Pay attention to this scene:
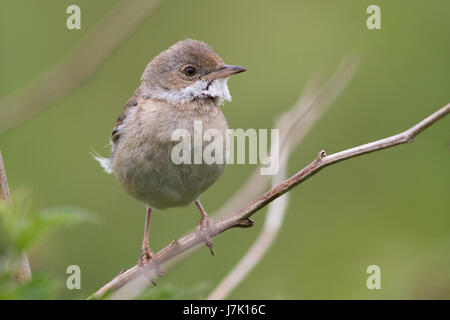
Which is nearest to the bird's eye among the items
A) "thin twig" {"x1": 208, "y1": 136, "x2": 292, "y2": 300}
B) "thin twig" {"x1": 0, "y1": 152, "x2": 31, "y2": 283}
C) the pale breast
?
the pale breast

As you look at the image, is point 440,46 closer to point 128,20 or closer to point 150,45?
point 150,45

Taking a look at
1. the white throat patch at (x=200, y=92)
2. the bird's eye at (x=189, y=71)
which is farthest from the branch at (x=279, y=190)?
the bird's eye at (x=189, y=71)

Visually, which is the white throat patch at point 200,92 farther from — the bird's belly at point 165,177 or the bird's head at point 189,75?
the bird's belly at point 165,177

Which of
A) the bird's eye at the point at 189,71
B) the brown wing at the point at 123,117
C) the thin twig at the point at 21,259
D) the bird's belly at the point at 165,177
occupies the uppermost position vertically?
the bird's eye at the point at 189,71

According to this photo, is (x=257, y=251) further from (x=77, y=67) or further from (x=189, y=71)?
(x=189, y=71)

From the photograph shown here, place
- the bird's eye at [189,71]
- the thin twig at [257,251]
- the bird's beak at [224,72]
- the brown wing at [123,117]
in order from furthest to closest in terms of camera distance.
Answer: the brown wing at [123,117]
the bird's eye at [189,71]
the bird's beak at [224,72]
the thin twig at [257,251]

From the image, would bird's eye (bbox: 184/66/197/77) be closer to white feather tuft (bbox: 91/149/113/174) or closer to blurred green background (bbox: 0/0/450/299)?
white feather tuft (bbox: 91/149/113/174)
